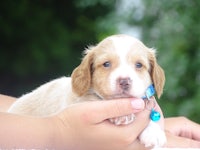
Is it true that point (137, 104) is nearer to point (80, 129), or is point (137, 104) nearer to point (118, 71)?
point (118, 71)

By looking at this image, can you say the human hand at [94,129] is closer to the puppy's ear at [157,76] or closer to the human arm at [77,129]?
the human arm at [77,129]

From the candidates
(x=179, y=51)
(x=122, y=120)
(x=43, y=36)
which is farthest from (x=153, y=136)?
(x=43, y=36)

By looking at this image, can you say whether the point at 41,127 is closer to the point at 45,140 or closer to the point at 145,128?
the point at 45,140

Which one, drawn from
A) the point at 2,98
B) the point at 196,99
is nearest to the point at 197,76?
the point at 196,99

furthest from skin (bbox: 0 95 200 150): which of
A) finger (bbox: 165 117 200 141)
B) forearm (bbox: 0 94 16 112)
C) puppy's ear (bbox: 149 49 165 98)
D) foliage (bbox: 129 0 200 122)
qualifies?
foliage (bbox: 129 0 200 122)

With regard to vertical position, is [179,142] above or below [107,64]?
below

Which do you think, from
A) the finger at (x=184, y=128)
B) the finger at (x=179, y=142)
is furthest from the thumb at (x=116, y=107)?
the finger at (x=184, y=128)

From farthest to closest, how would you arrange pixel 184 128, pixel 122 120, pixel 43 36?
pixel 43 36 → pixel 184 128 → pixel 122 120
